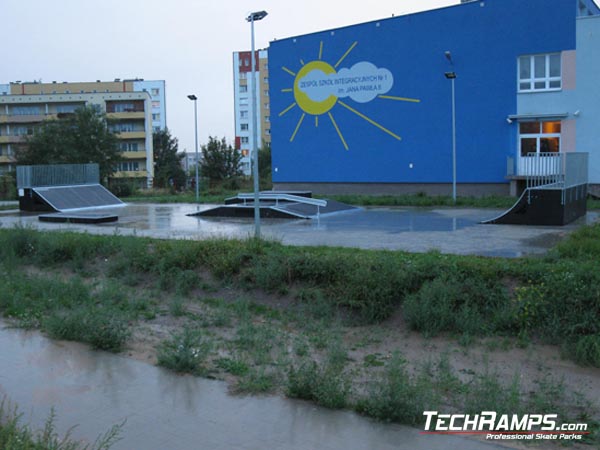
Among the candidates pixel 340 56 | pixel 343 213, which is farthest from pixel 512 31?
pixel 343 213

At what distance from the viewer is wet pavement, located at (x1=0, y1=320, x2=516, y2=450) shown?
4.96 meters

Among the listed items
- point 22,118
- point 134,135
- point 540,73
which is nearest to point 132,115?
point 134,135

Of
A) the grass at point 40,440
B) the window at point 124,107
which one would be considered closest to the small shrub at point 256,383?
the grass at point 40,440

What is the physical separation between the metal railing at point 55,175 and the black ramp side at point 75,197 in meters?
0.74

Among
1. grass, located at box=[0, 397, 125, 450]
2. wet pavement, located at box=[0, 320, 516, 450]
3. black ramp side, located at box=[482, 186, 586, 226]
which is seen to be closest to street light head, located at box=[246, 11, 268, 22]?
black ramp side, located at box=[482, 186, 586, 226]

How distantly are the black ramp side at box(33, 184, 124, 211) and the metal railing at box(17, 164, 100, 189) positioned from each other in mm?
743

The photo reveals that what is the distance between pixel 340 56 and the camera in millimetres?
40125

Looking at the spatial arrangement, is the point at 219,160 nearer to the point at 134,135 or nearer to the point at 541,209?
the point at 134,135

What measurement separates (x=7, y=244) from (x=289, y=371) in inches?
406

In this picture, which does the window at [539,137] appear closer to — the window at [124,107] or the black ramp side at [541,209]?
the black ramp side at [541,209]

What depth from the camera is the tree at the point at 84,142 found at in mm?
50219

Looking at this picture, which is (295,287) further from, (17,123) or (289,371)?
(17,123)

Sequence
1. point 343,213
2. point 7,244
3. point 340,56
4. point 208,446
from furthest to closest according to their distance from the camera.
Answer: point 340,56, point 343,213, point 7,244, point 208,446

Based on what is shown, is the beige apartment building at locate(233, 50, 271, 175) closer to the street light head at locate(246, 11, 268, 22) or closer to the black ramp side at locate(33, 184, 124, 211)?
the black ramp side at locate(33, 184, 124, 211)
